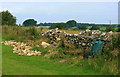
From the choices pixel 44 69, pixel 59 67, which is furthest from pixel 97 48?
pixel 44 69

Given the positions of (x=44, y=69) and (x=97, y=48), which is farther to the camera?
(x=97, y=48)

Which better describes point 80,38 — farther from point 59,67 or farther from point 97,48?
point 59,67

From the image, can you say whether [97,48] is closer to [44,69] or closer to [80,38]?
[80,38]

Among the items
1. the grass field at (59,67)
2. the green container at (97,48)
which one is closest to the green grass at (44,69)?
the grass field at (59,67)

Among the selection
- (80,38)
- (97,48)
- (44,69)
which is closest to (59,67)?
(44,69)

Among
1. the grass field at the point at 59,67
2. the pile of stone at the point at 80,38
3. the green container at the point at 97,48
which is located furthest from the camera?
the pile of stone at the point at 80,38

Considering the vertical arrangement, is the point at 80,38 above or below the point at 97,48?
below

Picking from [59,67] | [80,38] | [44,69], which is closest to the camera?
[44,69]

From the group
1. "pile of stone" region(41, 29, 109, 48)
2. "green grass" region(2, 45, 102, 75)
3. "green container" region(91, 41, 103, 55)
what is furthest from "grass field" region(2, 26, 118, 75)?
"pile of stone" region(41, 29, 109, 48)

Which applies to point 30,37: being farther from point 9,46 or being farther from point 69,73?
point 69,73

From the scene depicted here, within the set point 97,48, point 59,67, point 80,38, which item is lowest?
point 59,67

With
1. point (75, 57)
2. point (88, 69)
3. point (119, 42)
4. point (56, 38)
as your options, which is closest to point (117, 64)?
point (88, 69)

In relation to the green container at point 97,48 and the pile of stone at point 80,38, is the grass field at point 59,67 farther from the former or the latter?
the pile of stone at point 80,38

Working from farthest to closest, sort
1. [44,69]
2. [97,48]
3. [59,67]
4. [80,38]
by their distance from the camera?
[80,38]
[97,48]
[59,67]
[44,69]
